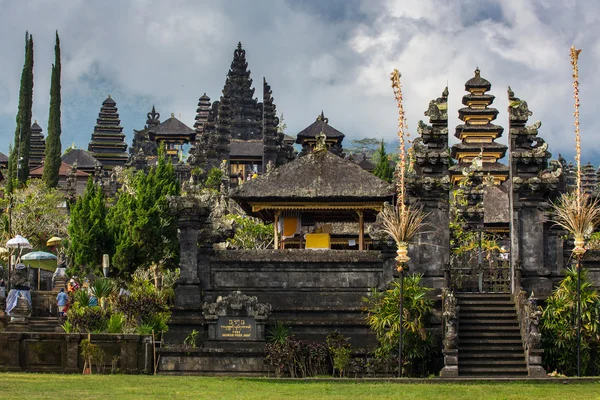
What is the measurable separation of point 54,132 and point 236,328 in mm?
49808

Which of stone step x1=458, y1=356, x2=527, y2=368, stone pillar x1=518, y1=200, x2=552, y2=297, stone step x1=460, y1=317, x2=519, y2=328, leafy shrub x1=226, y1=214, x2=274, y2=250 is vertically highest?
leafy shrub x1=226, y1=214, x2=274, y2=250

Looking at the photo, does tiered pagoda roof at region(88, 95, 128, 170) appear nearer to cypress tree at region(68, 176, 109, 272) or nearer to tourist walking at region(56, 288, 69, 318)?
cypress tree at region(68, 176, 109, 272)

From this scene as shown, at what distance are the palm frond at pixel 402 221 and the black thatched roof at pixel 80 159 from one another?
71.9 metres

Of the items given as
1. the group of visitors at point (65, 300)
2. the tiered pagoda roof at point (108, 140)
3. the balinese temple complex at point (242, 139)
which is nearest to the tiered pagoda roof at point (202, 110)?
the balinese temple complex at point (242, 139)

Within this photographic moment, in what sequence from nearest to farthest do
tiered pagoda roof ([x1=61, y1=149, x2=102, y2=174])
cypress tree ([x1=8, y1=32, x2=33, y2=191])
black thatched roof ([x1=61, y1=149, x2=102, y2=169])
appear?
1. cypress tree ([x1=8, y1=32, x2=33, y2=191])
2. tiered pagoda roof ([x1=61, y1=149, x2=102, y2=174])
3. black thatched roof ([x1=61, y1=149, x2=102, y2=169])

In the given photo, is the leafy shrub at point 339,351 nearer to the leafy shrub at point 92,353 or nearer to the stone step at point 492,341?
the stone step at point 492,341

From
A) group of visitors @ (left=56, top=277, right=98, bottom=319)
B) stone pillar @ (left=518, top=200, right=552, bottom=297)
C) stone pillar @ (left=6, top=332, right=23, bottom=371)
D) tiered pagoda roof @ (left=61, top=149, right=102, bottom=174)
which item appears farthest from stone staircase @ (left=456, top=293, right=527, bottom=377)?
tiered pagoda roof @ (left=61, top=149, right=102, bottom=174)

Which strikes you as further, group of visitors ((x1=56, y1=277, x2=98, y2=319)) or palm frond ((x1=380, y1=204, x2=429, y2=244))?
group of visitors ((x1=56, y1=277, x2=98, y2=319))

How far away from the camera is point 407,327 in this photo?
29453mm

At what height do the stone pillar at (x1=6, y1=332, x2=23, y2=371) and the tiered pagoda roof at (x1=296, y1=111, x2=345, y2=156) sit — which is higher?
the tiered pagoda roof at (x1=296, y1=111, x2=345, y2=156)

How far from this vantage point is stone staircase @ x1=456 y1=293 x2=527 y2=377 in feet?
94.0

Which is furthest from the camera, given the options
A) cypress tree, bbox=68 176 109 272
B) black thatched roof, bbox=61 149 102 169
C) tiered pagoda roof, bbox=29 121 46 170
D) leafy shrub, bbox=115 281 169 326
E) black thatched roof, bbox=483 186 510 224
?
tiered pagoda roof, bbox=29 121 46 170

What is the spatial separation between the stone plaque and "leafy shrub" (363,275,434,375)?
3.31 metres

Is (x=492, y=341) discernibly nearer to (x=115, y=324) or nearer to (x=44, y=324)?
(x=115, y=324)
